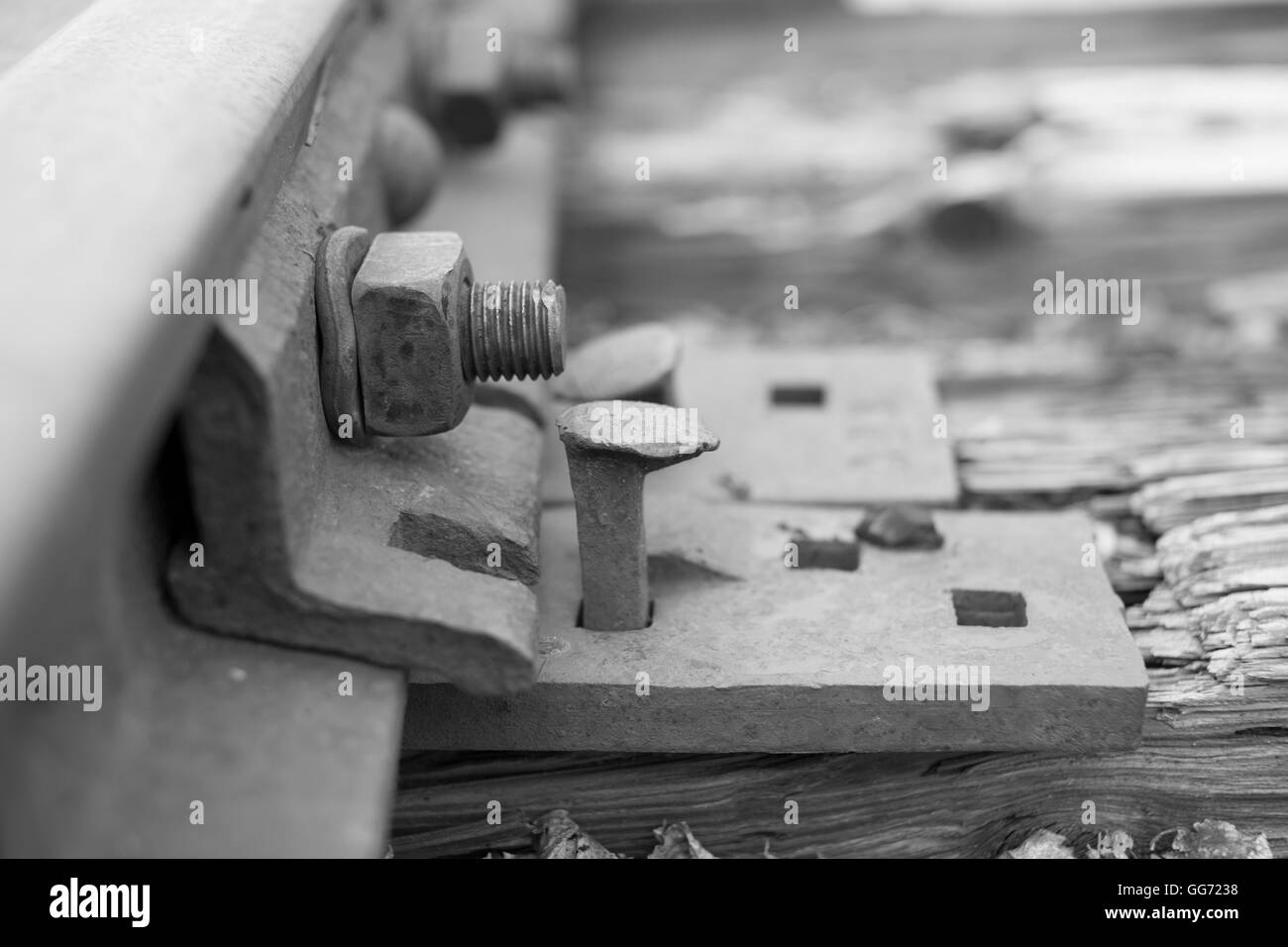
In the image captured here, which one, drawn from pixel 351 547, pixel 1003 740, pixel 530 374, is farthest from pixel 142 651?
pixel 1003 740

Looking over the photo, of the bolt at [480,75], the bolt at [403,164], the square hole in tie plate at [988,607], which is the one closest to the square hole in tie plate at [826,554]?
the square hole in tie plate at [988,607]

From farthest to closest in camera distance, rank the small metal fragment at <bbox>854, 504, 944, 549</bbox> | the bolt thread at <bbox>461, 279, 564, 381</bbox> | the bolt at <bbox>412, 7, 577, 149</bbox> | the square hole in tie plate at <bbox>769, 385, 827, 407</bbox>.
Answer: the bolt at <bbox>412, 7, 577, 149</bbox> < the square hole in tie plate at <bbox>769, 385, 827, 407</bbox> < the small metal fragment at <bbox>854, 504, 944, 549</bbox> < the bolt thread at <bbox>461, 279, 564, 381</bbox>

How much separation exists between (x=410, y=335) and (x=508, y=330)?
0.15m

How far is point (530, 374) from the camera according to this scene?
84.6 inches

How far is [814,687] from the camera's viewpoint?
204 centimetres

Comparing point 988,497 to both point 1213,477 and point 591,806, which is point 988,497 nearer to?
point 1213,477

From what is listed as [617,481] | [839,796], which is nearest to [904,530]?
[839,796]

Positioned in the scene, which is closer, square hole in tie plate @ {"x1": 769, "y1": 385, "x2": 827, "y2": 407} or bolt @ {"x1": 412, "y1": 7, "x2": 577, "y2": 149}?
square hole in tie plate @ {"x1": 769, "y1": 385, "x2": 827, "y2": 407}

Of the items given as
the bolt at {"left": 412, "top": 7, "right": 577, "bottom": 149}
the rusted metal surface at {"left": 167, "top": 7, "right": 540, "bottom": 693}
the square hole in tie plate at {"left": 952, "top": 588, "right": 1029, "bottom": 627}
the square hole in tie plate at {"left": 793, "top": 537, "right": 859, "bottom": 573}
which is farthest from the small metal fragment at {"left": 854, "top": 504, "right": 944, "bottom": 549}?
the bolt at {"left": 412, "top": 7, "right": 577, "bottom": 149}

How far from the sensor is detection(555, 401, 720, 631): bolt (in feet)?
6.53

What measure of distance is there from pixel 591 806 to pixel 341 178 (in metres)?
1.10

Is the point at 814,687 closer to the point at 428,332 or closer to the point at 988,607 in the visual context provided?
the point at 988,607

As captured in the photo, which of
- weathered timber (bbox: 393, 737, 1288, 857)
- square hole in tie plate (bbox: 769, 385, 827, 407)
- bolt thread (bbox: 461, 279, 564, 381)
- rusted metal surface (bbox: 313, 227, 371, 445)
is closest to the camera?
rusted metal surface (bbox: 313, 227, 371, 445)

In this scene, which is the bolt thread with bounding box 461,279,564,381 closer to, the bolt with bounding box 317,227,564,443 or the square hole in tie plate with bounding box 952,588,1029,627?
the bolt with bounding box 317,227,564,443
